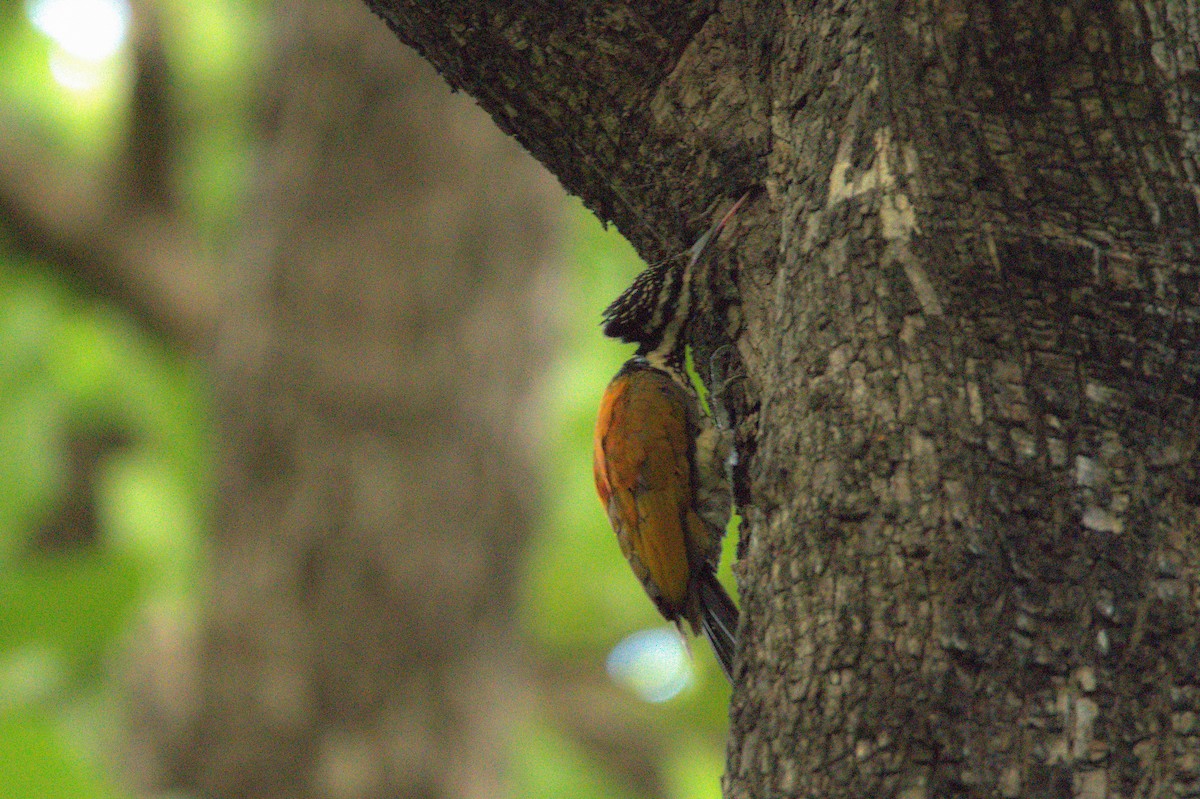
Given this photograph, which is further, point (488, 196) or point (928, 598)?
point (488, 196)

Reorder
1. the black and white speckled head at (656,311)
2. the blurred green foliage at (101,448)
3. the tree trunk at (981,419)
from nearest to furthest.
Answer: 1. the tree trunk at (981,419)
2. the black and white speckled head at (656,311)
3. the blurred green foliage at (101,448)

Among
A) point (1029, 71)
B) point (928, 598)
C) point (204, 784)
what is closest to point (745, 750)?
point (928, 598)

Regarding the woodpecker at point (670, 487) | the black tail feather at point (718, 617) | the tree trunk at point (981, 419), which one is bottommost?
the tree trunk at point (981, 419)

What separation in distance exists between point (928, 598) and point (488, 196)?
6018 millimetres

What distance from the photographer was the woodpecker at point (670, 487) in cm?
391

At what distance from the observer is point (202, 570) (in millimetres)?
7266

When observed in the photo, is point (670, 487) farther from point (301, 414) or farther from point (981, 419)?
point (301, 414)

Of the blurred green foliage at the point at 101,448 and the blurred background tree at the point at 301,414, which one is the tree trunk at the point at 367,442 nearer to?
the blurred background tree at the point at 301,414

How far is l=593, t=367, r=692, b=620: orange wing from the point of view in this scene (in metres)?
3.91

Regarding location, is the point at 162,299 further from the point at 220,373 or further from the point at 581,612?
the point at 581,612

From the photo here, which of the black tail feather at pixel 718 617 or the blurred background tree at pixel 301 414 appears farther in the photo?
the blurred background tree at pixel 301 414

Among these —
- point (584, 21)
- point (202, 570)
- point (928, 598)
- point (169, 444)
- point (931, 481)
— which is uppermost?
point (169, 444)

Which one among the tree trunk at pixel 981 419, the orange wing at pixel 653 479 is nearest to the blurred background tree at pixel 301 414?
the orange wing at pixel 653 479

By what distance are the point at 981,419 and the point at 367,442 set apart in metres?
5.41
